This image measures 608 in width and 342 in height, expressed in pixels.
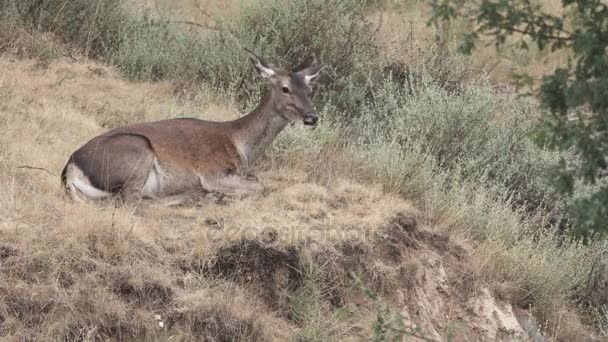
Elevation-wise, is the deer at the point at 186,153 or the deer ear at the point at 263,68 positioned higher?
the deer ear at the point at 263,68

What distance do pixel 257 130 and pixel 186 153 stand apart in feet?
2.79

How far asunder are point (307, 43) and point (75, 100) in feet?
10.4

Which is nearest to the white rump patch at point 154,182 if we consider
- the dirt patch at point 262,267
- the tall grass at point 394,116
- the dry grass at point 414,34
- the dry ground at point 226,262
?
the dry ground at point 226,262

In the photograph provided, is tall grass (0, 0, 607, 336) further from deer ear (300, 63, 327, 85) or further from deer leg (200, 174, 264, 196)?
deer leg (200, 174, 264, 196)

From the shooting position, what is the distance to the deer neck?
424 inches

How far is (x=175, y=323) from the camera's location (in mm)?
8680

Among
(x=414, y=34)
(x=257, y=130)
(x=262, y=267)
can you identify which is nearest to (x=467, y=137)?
(x=257, y=130)

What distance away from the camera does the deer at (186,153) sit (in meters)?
9.55

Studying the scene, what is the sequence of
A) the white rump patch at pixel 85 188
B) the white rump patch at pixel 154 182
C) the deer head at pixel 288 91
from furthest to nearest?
the deer head at pixel 288 91
the white rump patch at pixel 154 182
the white rump patch at pixel 85 188

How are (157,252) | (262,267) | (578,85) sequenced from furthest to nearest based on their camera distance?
1. (262,267)
2. (157,252)
3. (578,85)

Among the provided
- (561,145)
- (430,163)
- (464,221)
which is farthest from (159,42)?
(561,145)

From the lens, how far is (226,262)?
920cm

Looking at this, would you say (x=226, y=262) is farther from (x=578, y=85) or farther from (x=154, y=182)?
(x=578, y=85)

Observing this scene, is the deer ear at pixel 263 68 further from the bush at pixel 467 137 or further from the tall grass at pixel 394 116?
the bush at pixel 467 137
